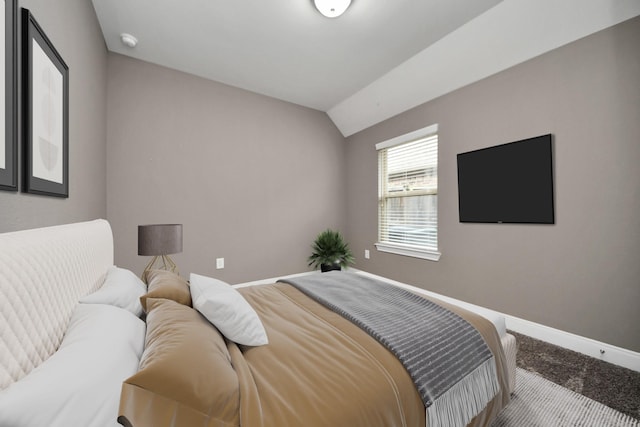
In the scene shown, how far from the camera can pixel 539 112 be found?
90.1 inches

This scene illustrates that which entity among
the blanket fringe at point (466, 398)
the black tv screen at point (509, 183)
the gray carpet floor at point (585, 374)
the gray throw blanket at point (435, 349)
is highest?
the black tv screen at point (509, 183)

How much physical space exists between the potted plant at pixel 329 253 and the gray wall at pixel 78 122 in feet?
8.73

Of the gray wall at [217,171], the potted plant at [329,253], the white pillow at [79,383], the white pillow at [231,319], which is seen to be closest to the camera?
the white pillow at [79,383]

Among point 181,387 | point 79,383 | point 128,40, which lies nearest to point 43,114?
point 79,383

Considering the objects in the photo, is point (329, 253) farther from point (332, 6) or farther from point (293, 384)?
point (293, 384)

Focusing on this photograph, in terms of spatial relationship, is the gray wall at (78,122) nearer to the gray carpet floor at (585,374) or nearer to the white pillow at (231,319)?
the white pillow at (231,319)

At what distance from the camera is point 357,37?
8.32 ft

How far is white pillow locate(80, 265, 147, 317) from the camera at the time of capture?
1.13m

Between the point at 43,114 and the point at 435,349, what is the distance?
2112 millimetres

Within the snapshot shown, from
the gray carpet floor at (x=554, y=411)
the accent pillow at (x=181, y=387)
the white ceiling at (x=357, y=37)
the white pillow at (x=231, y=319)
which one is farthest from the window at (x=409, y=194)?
the accent pillow at (x=181, y=387)

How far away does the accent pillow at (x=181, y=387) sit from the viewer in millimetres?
612

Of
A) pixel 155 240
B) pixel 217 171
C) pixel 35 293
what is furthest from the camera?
pixel 217 171

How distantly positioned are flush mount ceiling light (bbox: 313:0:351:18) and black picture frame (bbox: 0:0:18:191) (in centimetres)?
179

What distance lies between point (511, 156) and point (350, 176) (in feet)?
7.96
